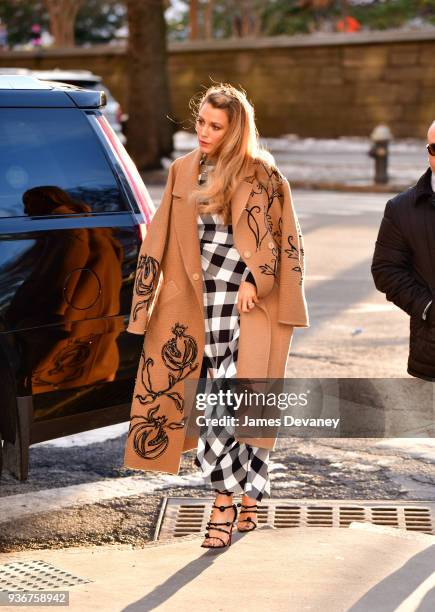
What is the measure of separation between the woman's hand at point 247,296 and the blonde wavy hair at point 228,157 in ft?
0.86

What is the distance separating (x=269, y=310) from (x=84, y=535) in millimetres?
1253

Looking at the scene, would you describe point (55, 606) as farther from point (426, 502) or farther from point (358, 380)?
point (358, 380)

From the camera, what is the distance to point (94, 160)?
5.29m

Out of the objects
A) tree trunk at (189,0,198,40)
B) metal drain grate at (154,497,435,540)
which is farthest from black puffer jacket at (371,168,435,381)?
tree trunk at (189,0,198,40)

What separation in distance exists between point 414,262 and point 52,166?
1526mm

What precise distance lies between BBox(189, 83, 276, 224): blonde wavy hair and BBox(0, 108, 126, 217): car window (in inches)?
24.3

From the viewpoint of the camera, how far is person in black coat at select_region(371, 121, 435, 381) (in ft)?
15.2

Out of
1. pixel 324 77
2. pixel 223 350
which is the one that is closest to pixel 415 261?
pixel 223 350

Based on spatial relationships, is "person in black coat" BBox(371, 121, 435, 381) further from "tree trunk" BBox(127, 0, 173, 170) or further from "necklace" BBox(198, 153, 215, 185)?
"tree trunk" BBox(127, 0, 173, 170)

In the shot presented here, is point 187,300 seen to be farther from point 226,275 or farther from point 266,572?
point 266,572

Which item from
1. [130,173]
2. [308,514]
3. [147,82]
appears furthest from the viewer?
[147,82]

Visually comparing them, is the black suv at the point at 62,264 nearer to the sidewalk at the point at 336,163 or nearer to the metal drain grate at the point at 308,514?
the metal drain grate at the point at 308,514

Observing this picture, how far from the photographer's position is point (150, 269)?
4875mm

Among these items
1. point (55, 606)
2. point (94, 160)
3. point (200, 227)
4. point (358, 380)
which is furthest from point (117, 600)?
point (358, 380)
